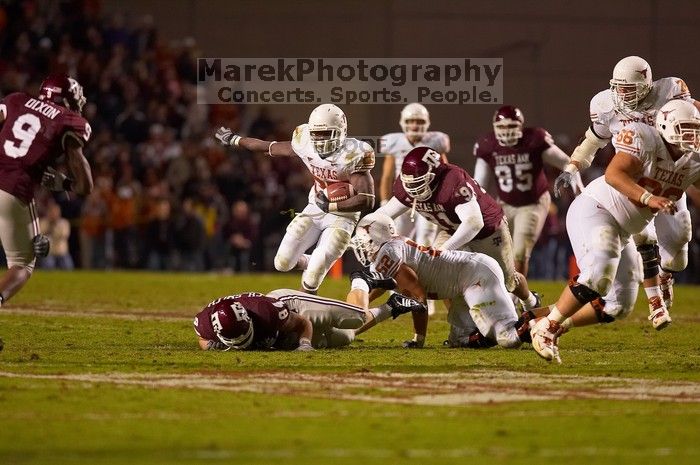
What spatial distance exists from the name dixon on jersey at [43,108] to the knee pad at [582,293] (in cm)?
345

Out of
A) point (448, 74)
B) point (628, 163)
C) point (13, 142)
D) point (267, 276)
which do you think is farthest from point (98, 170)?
point (628, 163)

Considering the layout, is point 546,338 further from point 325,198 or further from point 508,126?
point 508,126

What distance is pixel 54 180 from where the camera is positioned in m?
8.71

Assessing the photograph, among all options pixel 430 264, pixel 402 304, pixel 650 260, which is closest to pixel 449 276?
pixel 430 264

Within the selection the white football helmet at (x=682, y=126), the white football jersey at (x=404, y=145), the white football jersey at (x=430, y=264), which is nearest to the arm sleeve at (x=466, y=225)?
the white football jersey at (x=430, y=264)

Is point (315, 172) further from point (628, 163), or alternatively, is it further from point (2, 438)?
point (2, 438)

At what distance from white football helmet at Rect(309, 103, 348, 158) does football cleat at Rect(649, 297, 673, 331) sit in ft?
8.72

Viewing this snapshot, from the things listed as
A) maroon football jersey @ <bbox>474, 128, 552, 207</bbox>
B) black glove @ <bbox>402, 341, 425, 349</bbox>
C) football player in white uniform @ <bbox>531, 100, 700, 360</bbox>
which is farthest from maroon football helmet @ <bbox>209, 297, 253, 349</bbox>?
maroon football jersey @ <bbox>474, 128, 552, 207</bbox>

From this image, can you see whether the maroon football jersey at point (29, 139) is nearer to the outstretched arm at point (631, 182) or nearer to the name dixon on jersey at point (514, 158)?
the outstretched arm at point (631, 182)

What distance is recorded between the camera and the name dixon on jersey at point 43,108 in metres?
8.58

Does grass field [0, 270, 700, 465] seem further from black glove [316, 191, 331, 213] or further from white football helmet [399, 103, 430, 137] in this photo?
white football helmet [399, 103, 430, 137]

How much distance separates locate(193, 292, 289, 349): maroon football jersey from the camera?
8594 mm

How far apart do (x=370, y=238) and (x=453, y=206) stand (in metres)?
0.74

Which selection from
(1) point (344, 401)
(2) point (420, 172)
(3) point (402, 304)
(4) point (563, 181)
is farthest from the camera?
(4) point (563, 181)
